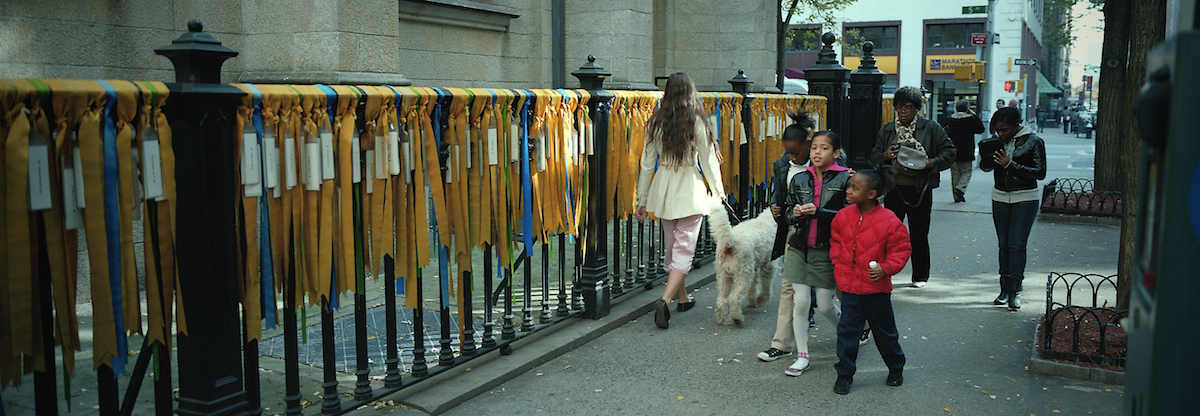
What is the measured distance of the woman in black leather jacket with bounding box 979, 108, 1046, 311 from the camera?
7.18m

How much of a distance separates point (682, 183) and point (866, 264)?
1971 mm

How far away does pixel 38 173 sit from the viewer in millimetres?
3072

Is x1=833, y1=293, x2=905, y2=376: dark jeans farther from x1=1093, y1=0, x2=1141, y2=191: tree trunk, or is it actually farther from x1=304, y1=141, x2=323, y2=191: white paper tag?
x1=1093, y1=0, x2=1141, y2=191: tree trunk

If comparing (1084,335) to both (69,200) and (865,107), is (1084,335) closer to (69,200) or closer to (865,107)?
(69,200)

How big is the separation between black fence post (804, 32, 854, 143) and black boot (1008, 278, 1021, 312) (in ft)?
16.1

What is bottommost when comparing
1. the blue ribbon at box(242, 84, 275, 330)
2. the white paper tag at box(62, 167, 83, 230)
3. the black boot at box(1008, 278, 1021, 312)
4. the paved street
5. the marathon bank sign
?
the paved street

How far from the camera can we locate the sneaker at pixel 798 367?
5.55 metres

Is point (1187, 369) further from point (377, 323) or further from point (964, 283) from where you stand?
point (964, 283)

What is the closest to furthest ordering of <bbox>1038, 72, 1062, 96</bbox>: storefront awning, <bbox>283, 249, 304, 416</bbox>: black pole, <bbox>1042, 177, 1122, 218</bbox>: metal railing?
<bbox>283, 249, 304, 416</bbox>: black pole
<bbox>1042, 177, 1122, 218</bbox>: metal railing
<bbox>1038, 72, 1062, 96</bbox>: storefront awning

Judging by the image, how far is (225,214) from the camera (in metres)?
3.68

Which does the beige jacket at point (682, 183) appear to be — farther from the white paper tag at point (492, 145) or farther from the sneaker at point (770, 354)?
the white paper tag at point (492, 145)

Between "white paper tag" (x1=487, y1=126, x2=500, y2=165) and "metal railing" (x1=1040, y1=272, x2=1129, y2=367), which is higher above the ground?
"white paper tag" (x1=487, y1=126, x2=500, y2=165)

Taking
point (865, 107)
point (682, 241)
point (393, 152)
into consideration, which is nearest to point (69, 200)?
point (393, 152)

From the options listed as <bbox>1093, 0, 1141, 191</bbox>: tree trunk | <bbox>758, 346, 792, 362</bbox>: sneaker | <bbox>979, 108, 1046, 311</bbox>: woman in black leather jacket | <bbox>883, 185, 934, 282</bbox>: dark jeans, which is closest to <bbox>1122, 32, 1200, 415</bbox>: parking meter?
<bbox>758, 346, 792, 362</bbox>: sneaker
